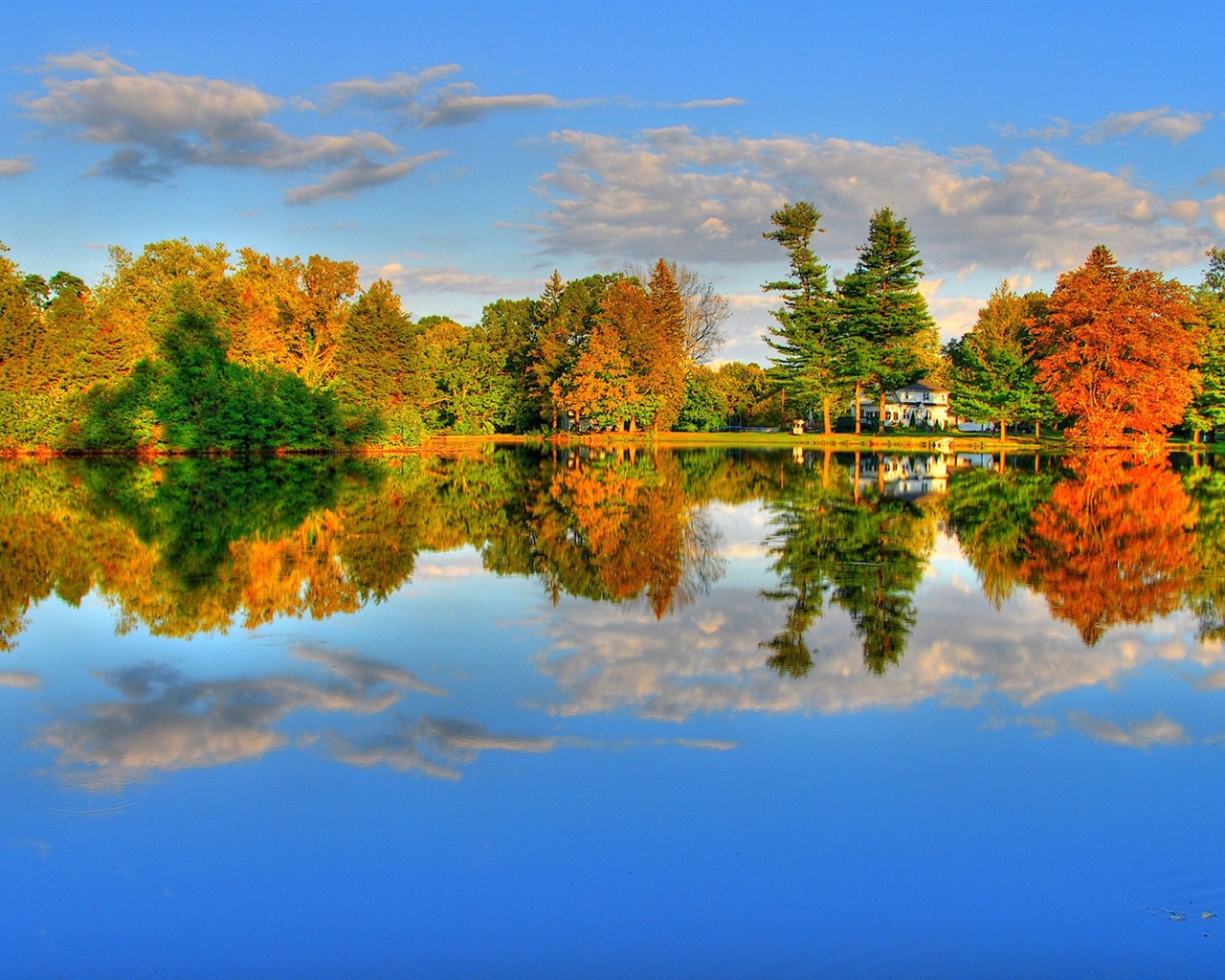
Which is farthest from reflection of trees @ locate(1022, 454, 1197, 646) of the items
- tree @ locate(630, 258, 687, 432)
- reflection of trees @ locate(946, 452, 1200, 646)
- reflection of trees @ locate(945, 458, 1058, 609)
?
tree @ locate(630, 258, 687, 432)

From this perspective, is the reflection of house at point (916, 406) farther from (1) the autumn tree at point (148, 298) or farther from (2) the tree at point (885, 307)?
(1) the autumn tree at point (148, 298)

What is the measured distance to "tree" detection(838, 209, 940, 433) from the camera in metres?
54.2

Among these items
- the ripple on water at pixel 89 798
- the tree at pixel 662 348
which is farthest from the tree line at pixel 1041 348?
the ripple on water at pixel 89 798

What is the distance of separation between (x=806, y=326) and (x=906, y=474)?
27.0m

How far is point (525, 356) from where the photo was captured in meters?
66.5

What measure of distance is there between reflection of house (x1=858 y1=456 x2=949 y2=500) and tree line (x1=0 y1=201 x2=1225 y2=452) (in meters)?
12.9

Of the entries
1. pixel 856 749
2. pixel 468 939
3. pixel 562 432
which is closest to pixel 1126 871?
pixel 856 749

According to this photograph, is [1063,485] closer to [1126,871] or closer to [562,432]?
[1126,871]

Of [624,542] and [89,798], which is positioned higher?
[624,542]

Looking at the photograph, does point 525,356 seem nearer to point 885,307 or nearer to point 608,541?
point 885,307

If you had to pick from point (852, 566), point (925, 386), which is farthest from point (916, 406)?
point (852, 566)

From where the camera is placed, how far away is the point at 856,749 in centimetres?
573

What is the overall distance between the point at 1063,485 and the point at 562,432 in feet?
129

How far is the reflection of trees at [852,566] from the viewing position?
27.6 ft
